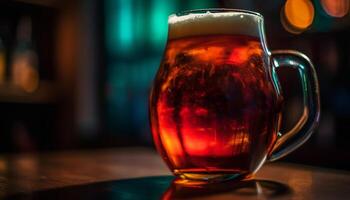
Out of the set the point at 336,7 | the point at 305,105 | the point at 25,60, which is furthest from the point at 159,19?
the point at 305,105

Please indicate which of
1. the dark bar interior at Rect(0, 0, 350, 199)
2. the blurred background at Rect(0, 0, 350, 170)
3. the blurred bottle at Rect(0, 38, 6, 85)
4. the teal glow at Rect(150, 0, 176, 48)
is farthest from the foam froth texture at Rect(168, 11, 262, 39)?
the teal glow at Rect(150, 0, 176, 48)

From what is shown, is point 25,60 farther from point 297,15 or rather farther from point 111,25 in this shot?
point 297,15

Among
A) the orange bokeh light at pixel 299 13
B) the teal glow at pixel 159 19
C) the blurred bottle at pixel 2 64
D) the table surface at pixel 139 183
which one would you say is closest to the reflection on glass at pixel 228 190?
the table surface at pixel 139 183

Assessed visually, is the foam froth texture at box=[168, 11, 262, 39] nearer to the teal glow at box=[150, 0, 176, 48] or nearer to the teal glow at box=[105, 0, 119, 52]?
the teal glow at box=[150, 0, 176, 48]

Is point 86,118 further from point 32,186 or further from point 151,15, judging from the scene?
point 32,186

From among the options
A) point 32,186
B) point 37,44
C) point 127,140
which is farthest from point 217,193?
point 127,140
